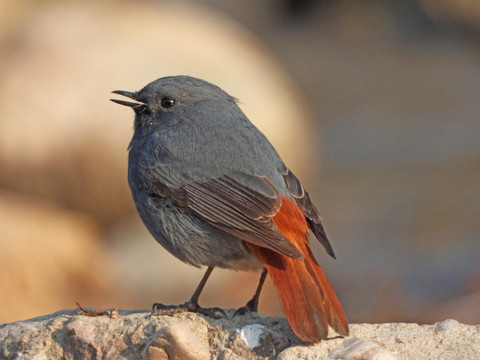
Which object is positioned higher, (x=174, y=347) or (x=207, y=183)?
(x=207, y=183)

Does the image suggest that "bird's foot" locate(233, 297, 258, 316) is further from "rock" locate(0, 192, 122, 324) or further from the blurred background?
"rock" locate(0, 192, 122, 324)

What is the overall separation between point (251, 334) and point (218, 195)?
76cm

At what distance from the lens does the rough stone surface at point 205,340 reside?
388 centimetres

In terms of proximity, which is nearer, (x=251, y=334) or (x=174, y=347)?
(x=174, y=347)

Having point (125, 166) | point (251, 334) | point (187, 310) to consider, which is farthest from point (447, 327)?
point (125, 166)

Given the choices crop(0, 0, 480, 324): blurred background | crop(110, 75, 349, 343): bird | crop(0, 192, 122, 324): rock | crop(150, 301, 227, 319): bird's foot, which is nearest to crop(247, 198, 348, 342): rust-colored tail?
crop(110, 75, 349, 343): bird

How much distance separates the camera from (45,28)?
939 centimetres

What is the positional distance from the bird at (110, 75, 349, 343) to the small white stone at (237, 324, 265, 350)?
0.23 m

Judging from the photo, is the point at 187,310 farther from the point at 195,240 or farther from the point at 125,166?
the point at 125,166

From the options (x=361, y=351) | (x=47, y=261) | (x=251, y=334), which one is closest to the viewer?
(x=361, y=351)

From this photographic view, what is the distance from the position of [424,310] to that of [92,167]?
11.1 feet

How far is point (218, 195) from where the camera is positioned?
14.6 feet

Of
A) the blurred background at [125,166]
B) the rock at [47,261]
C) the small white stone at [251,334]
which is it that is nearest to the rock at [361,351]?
the small white stone at [251,334]

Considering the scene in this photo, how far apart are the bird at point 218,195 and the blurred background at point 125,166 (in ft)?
11.1
